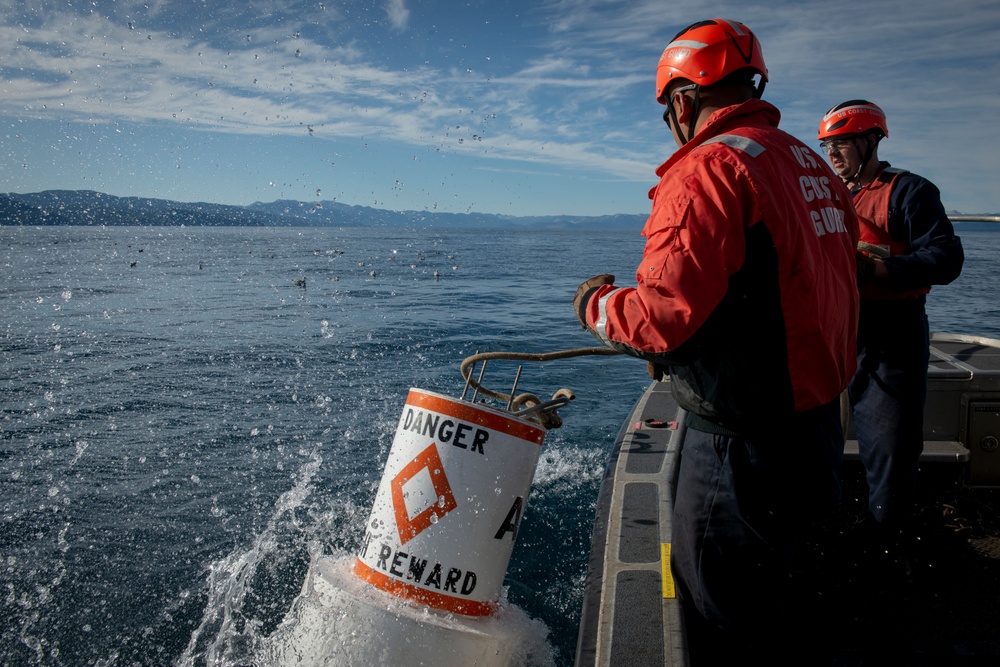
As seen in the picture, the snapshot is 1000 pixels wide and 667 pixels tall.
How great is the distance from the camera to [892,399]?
12.2 ft

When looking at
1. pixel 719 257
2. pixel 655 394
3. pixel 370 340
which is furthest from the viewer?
pixel 370 340

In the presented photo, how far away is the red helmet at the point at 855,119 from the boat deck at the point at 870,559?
1811 mm

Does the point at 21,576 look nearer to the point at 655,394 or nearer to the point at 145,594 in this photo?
the point at 145,594

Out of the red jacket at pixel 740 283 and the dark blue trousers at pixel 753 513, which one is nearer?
the red jacket at pixel 740 283

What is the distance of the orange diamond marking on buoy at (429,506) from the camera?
2.61 m

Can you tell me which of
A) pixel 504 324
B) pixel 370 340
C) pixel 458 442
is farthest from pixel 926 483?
pixel 504 324

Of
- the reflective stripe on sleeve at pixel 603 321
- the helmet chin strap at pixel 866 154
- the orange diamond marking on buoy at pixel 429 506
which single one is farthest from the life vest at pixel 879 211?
the orange diamond marking on buoy at pixel 429 506

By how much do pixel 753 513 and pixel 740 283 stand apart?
772 mm

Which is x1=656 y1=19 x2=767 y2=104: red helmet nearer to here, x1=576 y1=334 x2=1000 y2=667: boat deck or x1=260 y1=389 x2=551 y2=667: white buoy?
x1=260 y1=389 x2=551 y2=667: white buoy

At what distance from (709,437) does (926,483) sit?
333 centimetres

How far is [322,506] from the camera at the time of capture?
6.41 metres

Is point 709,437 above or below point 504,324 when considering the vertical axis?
above

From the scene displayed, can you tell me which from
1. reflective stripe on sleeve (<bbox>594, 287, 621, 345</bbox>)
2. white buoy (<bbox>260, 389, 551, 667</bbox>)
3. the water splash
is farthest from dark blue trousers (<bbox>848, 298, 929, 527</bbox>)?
the water splash

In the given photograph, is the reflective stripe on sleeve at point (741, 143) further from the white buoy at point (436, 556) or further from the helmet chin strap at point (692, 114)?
the white buoy at point (436, 556)
